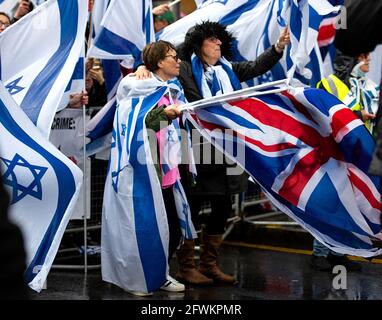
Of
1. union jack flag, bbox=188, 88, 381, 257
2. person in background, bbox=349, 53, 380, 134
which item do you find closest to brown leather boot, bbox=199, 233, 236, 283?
union jack flag, bbox=188, 88, 381, 257

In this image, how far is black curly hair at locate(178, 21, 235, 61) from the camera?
738 cm

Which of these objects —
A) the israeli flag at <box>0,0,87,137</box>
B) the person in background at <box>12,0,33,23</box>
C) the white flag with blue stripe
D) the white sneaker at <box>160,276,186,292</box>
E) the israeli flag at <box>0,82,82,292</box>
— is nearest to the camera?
the israeli flag at <box>0,82,82,292</box>

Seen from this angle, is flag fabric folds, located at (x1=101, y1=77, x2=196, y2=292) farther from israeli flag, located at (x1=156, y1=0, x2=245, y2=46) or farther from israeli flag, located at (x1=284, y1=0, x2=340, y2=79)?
israeli flag, located at (x1=156, y1=0, x2=245, y2=46)

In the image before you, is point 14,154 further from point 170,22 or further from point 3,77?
point 170,22

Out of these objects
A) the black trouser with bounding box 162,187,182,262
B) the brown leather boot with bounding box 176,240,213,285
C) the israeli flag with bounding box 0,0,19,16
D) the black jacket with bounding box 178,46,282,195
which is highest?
the israeli flag with bounding box 0,0,19,16

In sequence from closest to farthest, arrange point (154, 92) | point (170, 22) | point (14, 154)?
point (14, 154)
point (154, 92)
point (170, 22)

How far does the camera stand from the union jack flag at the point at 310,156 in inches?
237

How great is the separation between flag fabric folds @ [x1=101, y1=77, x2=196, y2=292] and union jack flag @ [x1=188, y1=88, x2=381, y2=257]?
510 mm

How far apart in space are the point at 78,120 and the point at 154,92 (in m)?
1.22

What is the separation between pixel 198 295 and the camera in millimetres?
7176

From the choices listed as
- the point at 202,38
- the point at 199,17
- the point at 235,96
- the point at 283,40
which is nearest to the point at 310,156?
the point at 235,96

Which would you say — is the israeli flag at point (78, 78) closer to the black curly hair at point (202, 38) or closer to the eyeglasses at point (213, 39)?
the black curly hair at point (202, 38)

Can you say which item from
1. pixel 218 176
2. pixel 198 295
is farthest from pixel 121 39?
pixel 198 295

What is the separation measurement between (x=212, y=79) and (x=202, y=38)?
0.34 meters
